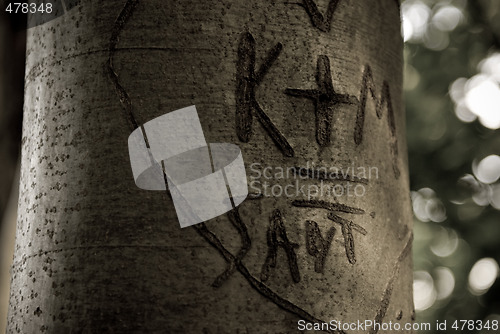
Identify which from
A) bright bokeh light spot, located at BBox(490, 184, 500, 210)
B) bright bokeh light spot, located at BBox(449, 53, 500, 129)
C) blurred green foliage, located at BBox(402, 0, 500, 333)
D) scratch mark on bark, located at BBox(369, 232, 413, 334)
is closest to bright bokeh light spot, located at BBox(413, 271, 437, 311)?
blurred green foliage, located at BBox(402, 0, 500, 333)

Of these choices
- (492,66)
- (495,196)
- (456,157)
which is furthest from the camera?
(492,66)

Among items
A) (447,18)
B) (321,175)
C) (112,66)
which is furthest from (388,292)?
(447,18)

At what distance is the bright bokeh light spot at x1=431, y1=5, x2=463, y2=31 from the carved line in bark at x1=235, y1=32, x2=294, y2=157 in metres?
3.88

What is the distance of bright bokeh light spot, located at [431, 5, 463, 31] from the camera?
15.2ft

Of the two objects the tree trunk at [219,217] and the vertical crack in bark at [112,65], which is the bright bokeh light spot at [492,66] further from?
the vertical crack in bark at [112,65]

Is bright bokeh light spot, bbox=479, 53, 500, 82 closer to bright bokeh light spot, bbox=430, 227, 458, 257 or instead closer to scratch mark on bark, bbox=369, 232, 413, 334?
bright bokeh light spot, bbox=430, 227, 458, 257

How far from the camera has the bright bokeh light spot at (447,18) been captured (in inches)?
182

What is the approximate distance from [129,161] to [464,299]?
3661 mm

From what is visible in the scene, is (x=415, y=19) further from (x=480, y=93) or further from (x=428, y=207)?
(x=428, y=207)

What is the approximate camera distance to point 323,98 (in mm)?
1135

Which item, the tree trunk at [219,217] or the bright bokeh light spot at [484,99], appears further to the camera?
the bright bokeh light spot at [484,99]

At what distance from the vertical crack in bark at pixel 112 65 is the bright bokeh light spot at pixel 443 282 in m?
3.68

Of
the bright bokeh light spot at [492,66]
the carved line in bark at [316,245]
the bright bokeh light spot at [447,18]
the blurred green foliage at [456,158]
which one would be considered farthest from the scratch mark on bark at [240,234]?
the bright bokeh light spot at [447,18]

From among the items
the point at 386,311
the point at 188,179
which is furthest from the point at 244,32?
the point at 386,311
